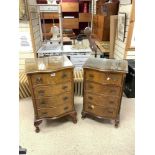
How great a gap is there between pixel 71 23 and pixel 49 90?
414 cm

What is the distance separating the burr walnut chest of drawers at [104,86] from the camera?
212 centimetres

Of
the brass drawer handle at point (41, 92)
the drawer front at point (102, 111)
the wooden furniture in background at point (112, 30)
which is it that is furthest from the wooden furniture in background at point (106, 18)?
the brass drawer handle at point (41, 92)

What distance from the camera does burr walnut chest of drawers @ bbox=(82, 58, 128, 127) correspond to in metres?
2.12

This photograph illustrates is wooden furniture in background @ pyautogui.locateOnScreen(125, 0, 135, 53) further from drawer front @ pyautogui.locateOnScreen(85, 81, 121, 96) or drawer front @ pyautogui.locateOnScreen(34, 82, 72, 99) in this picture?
drawer front @ pyautogui.locateOnScreen(34, 82, 72, 99)

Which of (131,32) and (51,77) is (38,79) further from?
(131,32)

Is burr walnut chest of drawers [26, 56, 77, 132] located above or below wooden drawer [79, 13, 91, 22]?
below

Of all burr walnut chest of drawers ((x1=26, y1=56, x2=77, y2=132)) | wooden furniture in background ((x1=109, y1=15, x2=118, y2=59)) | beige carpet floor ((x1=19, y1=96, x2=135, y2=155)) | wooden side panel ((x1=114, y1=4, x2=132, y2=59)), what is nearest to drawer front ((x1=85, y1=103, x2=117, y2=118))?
beige carpet floor ((x1=19, y1=96, x2=135, y2=155))

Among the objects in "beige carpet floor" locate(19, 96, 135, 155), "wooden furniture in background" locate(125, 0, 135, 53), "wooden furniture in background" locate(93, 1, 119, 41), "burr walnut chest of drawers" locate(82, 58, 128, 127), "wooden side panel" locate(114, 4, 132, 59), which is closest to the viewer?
"beige carpet floor" locate(19, 96, 135, 155)

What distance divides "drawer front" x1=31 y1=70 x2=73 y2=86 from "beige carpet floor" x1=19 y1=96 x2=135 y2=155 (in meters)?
0.69

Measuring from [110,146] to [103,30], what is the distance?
2.81 metres

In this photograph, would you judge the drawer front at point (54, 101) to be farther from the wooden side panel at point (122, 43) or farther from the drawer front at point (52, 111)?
the wooden side panel at point (122, 43)

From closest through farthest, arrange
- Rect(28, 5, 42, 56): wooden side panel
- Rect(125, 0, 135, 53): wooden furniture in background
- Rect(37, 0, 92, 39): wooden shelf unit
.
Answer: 1. Rect(125, 0, 135, 53): wooden furniture in background
2. Rect(28, 5, 42, 56): wooden side panel
3. Rect(37, 0, 92, 39): wooden shelf unit

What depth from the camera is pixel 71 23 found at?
580 cm
